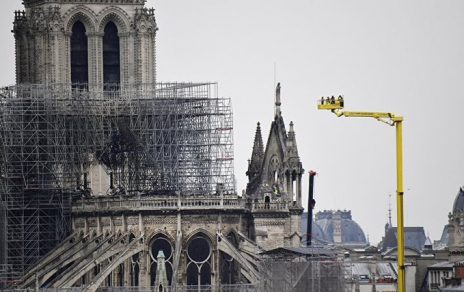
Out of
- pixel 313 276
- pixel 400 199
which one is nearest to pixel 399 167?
pixel 400 199

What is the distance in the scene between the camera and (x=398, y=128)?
16800 centimetres

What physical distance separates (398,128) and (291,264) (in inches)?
1265

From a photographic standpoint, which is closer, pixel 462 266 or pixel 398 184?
pixel 398 184

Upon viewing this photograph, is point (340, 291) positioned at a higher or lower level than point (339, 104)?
lower

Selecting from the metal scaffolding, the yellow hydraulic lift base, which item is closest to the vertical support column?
the yellow hydraulic lift base

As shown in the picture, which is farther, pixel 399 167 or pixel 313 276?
pixel 313 276

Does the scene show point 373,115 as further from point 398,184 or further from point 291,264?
point 291,264

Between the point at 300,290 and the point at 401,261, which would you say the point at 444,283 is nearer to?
the point at 300,290

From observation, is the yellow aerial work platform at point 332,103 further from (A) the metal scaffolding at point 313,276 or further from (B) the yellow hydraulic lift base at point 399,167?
(A) the metal scaffolding at point 313,276

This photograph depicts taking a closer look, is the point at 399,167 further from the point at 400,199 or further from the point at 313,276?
the point at 313,276

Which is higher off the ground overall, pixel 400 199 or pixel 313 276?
pixel 400 199

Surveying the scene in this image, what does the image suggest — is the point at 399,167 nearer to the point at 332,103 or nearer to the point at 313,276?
the point at 332,103

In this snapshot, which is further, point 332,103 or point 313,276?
point 313,276

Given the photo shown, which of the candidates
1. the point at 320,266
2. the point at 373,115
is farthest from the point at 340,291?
the point at 373,115
